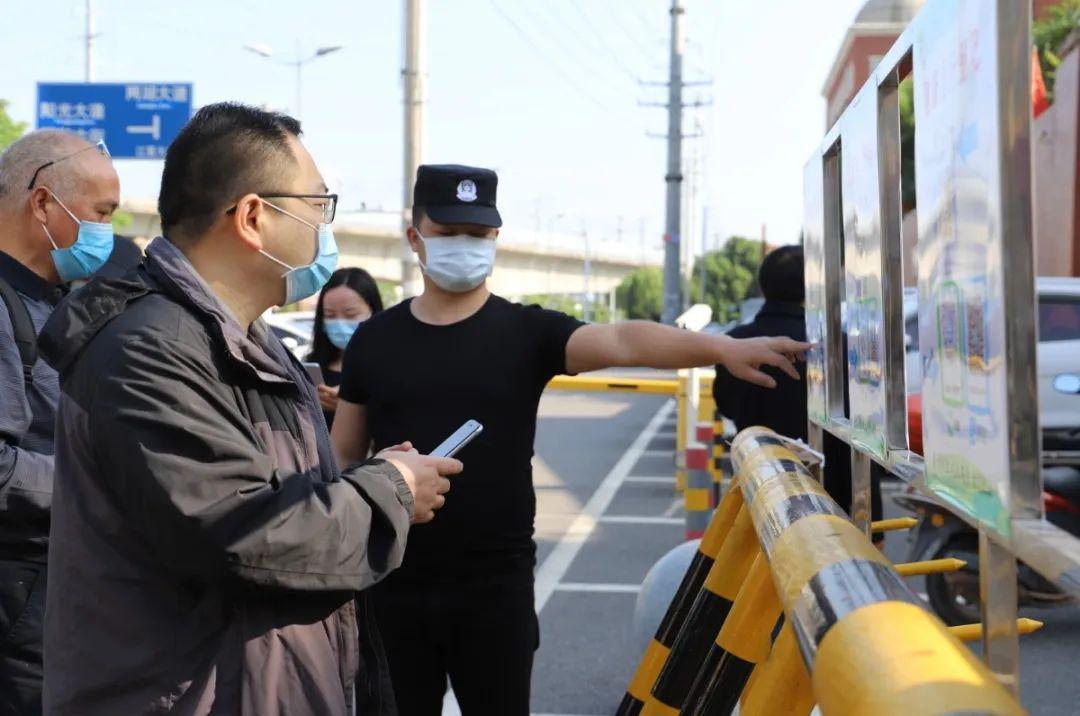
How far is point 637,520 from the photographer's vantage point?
1129cm

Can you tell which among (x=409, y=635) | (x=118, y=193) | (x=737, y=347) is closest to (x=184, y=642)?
(x=409, y=635)

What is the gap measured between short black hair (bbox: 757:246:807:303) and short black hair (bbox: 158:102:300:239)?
3256mm

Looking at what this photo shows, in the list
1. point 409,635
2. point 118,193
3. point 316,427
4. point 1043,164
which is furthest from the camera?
point 1043,164

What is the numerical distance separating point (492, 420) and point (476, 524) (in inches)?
10.8

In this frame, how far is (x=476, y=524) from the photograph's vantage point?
138 inches

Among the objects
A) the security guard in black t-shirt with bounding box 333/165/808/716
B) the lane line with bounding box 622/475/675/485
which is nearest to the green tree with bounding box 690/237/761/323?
the lane line with bounding box 622/475/675/485

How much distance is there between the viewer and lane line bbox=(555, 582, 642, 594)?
845cm

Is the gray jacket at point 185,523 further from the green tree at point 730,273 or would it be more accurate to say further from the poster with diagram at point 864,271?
the green tree at point 730,273

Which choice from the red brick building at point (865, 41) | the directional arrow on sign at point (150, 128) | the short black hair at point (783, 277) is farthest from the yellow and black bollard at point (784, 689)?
the red brick building at point (865, 41)

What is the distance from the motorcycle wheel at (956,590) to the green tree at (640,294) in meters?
98.7

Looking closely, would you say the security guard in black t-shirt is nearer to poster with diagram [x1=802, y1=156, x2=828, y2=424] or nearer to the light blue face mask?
A: poster with diagram [x1=802, y1=156, x2=828, y2=424]

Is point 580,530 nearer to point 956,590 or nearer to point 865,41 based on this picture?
point 956,590

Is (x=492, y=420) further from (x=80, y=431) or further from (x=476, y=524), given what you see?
(x=80, y=431)

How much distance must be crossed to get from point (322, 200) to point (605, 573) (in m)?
6.73
